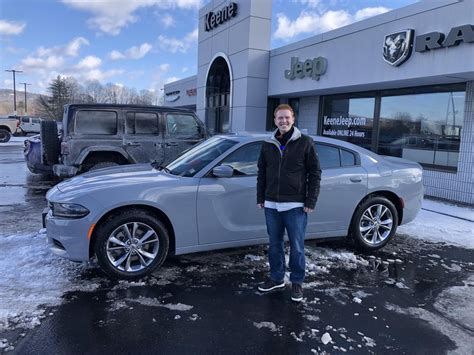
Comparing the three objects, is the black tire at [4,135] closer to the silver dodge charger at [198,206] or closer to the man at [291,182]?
the silver dodge charger at [198,206]

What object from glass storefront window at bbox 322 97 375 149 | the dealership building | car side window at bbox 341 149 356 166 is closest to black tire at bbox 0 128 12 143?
the dealership building

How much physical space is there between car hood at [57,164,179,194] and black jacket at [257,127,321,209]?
1242 millimetres

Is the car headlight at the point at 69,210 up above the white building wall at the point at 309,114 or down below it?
below

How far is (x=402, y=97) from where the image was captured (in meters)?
11.2

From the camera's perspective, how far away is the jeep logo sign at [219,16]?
699 inches

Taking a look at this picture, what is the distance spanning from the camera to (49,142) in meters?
8.55

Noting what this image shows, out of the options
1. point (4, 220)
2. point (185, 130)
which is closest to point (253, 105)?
point (185, 130)

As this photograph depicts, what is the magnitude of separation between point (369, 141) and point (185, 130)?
20.9 ft

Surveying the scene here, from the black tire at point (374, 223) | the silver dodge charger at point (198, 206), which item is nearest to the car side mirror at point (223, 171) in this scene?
Answer: the silver dodge charger at point (198, 206)

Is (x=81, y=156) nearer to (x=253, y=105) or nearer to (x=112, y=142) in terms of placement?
(x=112, y=142)

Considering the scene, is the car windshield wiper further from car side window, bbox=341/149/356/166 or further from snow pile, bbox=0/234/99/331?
car side window, bbox=341/149/356/166

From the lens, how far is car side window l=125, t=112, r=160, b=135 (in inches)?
320

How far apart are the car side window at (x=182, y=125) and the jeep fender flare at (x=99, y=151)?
1.04m

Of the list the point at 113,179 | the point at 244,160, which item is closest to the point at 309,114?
the point at 244,160
